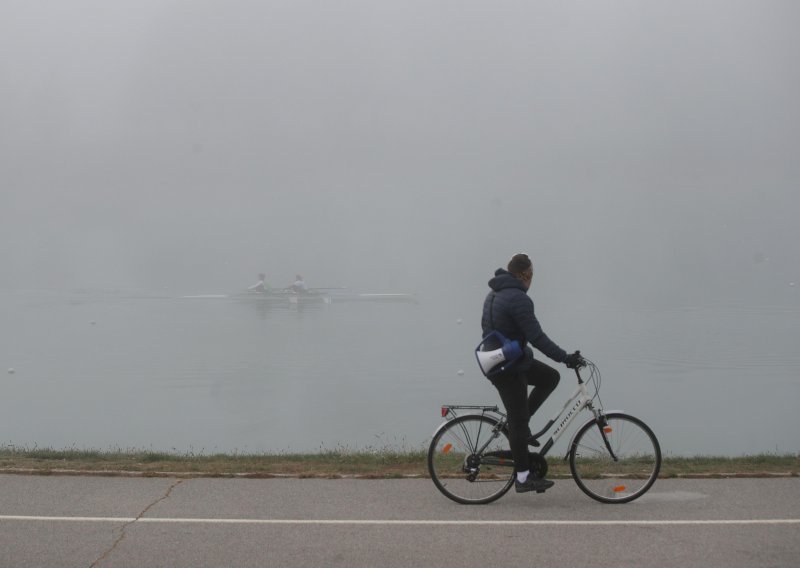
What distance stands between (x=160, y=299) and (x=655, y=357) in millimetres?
64355

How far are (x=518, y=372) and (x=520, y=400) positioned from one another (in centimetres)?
20

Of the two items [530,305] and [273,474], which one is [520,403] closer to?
[530,305]

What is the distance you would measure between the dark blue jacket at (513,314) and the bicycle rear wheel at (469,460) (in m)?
0.67

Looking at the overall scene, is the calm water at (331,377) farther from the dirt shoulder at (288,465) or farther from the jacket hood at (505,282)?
the jacket hood at (505,282)

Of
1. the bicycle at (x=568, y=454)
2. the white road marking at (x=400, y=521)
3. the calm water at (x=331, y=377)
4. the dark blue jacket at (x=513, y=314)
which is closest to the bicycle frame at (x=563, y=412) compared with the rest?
the bicycle at (x=568, y=454)

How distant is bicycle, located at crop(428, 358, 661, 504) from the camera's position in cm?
598

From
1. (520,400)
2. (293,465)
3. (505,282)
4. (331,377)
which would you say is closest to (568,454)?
(520,400)

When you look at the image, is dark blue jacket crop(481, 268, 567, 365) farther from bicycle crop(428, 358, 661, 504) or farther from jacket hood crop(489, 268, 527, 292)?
bicycle crop(428, 358, 661, 504)

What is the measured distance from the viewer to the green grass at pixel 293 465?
682 cm

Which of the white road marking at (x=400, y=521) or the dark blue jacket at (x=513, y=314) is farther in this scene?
the dark blue jacket at (x=513, y=314)

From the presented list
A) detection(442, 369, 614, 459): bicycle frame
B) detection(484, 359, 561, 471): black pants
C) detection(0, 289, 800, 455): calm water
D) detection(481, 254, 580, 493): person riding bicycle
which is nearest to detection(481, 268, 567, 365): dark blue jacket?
detection(481, 254, 580, 493): person riding bicycle

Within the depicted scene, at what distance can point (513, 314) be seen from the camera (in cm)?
583

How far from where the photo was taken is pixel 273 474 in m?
6.81

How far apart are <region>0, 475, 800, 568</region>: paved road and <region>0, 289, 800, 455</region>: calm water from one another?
3894 millimetres
